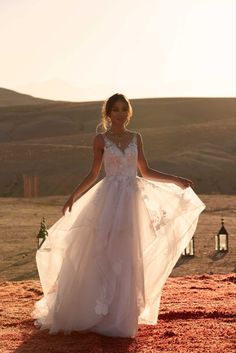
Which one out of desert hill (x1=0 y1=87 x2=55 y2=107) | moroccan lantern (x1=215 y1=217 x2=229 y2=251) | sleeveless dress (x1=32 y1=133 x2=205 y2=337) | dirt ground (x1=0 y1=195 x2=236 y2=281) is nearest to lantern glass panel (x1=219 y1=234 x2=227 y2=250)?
moroccan lantern (x1=215 y1=217 x2=229 y2=251)

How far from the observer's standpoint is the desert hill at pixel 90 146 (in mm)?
43188

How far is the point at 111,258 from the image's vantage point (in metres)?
7.30

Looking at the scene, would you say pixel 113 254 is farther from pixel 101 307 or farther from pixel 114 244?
pixel 101 307

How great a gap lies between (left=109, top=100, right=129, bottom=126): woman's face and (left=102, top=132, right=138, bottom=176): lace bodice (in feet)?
0.64

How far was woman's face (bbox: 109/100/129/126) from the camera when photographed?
7648mm

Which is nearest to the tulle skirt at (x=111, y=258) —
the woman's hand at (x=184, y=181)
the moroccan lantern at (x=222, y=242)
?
the woman's hand at (x=184, y=181)

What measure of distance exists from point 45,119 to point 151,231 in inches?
3525

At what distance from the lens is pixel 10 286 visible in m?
11.7

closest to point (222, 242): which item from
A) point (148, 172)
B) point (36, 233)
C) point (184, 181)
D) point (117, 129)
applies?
point (36, 233)

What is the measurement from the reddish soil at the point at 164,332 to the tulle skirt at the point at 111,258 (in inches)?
7.1

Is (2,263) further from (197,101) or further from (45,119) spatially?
Result: (197,101)

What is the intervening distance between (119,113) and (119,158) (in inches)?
17.8

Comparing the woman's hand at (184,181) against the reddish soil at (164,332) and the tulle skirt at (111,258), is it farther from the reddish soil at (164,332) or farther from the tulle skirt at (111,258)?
the reddish soil at (164,332)

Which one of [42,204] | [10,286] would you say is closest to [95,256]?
[10,286]
